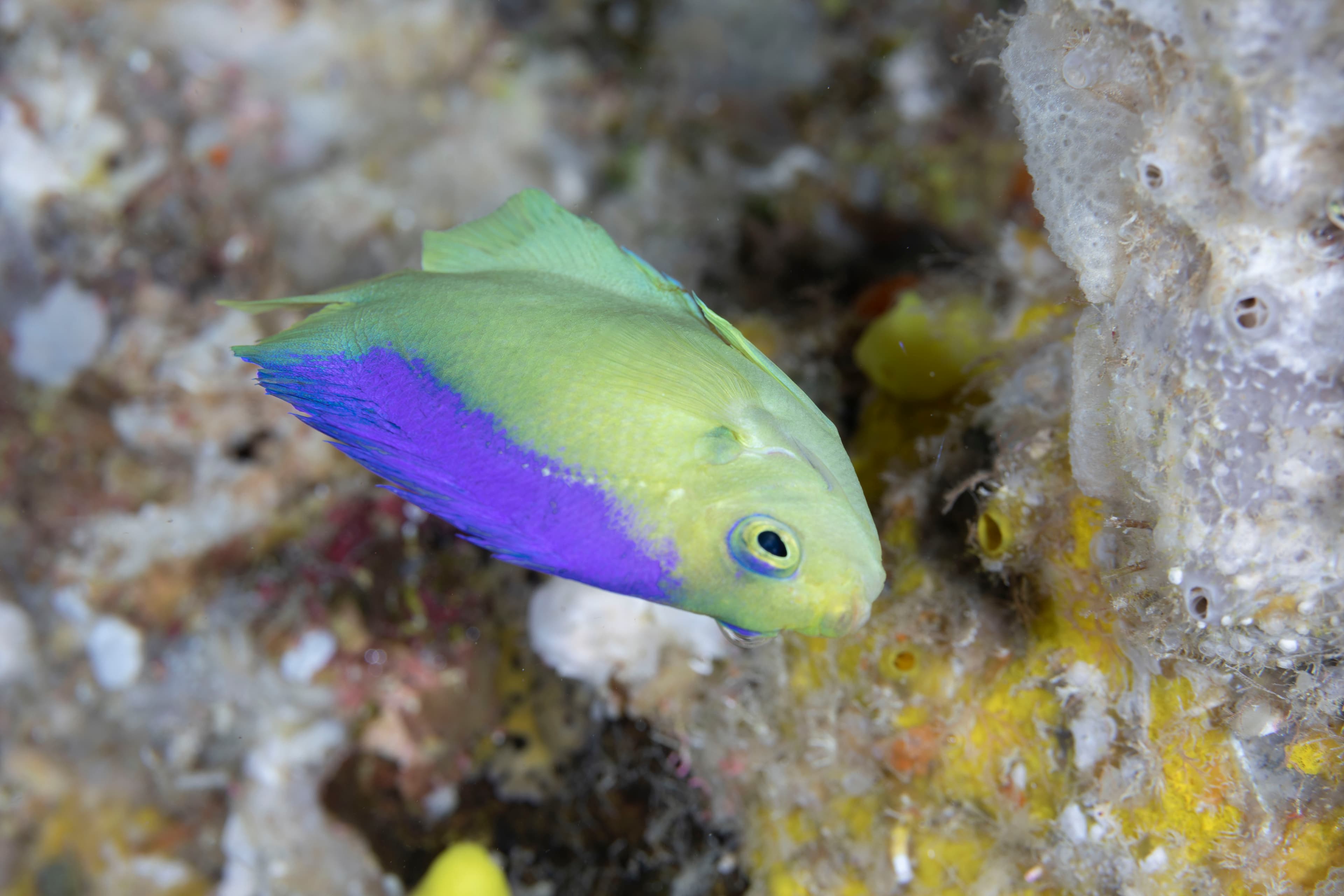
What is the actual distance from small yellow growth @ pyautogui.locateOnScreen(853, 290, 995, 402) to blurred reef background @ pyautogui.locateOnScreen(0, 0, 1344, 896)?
3 centimetres

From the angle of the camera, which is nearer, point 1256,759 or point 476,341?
point 476,341

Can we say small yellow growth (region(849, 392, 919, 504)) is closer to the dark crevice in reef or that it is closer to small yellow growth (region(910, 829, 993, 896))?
small yellow growth (region(910, 829, 993, 896))

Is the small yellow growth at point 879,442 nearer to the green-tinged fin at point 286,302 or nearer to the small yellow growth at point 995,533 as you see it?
the small yellow growth at point 995,533

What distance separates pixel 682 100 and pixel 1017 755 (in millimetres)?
5229

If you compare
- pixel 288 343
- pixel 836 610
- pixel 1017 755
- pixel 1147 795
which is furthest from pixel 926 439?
pixel 288 343

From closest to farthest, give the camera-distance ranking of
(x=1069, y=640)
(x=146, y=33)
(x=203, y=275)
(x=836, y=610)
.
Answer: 1. (x=836, y=610)
2. (x=1069, y=640)
3. (x=203, y=275)
4. (x=146, y=33)

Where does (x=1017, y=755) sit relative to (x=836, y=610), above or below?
below

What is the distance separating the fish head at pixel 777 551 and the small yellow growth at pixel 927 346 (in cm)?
151

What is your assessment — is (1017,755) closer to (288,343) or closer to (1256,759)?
(1256,759)

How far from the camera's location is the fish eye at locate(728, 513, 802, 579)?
143 cm

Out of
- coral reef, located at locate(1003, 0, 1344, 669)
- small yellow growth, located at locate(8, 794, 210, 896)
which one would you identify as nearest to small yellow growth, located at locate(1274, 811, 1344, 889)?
coral reef, located at locate(1003, 0, 1344, 669)

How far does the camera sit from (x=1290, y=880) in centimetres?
179

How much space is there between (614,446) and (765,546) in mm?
337

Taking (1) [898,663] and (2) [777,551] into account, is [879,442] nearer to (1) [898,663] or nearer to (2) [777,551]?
(1) [898,663]
